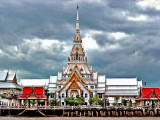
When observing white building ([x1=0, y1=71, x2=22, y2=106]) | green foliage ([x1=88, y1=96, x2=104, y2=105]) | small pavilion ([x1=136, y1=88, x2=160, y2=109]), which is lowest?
green foliage ([x1=88, y1=96, x2=104, y2=105])

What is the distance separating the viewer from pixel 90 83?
355ft

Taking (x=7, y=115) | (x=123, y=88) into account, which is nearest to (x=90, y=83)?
(x=123, y=88)

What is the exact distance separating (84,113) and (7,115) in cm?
1701

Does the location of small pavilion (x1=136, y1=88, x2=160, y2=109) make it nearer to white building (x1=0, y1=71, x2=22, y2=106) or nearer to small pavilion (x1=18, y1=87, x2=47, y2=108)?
small pavilion (x1=18, y1=87, x2=47, y2=108)

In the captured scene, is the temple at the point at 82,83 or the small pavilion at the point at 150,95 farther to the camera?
the temple at the point at 82,83

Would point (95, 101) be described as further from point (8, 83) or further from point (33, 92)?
point (8, 83)

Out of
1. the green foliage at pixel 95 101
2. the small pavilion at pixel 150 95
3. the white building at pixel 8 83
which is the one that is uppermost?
the white building at pixel 8 83

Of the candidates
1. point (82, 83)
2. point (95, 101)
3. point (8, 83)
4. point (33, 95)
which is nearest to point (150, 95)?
point (95, 101)

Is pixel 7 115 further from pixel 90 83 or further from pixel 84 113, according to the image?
pixel 90 83

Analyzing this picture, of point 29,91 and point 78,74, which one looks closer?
point 29,91

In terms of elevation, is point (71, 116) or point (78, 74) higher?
point (78, 74)

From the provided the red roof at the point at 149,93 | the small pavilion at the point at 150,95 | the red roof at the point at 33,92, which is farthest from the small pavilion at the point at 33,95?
the red roof at the point at 149,93

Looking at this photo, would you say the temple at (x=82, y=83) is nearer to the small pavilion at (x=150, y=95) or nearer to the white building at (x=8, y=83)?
the white building at (x=8, y=83)

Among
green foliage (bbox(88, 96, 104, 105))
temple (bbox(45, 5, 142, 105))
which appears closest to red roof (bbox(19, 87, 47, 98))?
green foliage (bbox(88, 96, 104, 105))
